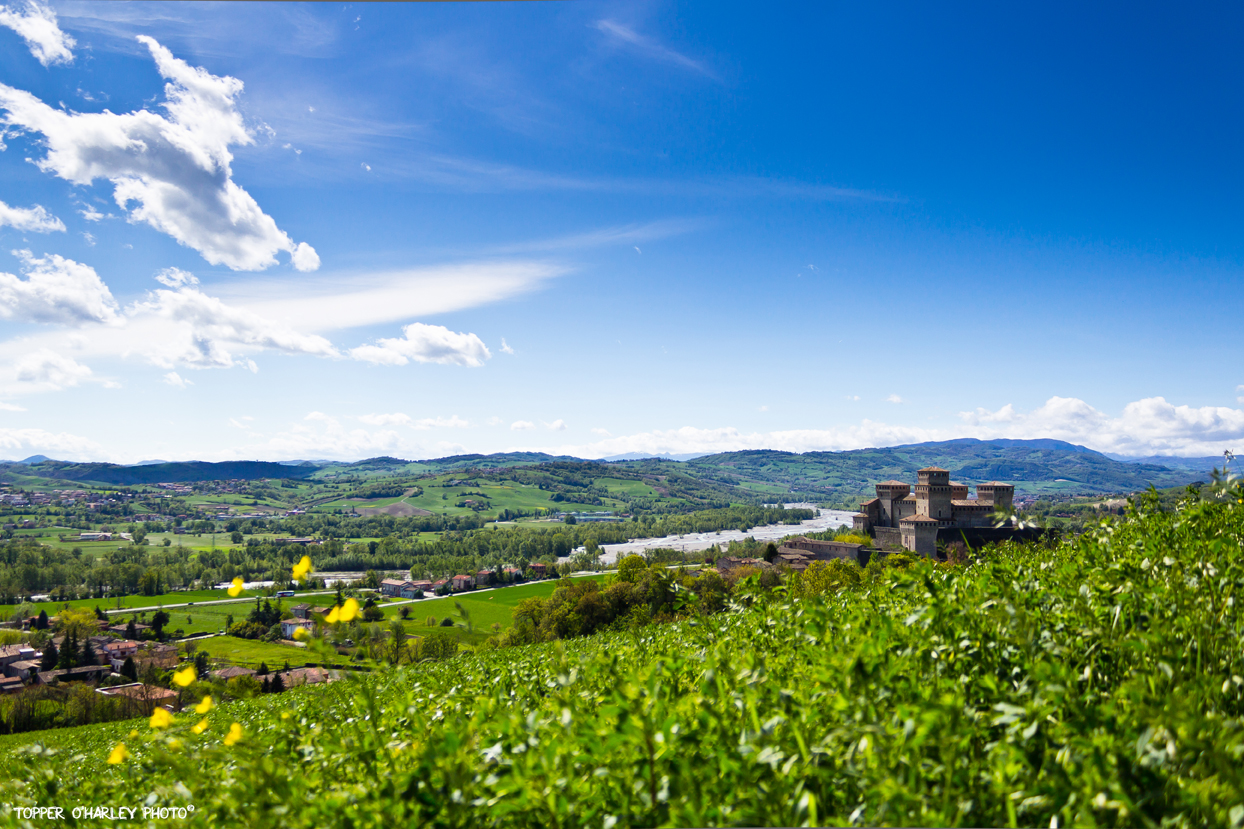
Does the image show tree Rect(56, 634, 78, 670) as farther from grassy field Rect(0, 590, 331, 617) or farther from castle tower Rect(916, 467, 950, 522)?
castle tower Rect(916, 467, 950, 522)

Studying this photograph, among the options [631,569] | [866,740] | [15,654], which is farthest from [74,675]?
[866,740]

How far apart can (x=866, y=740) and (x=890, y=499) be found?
79719 millimetres

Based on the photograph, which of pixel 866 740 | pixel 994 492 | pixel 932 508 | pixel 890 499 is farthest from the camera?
pixel 890 499

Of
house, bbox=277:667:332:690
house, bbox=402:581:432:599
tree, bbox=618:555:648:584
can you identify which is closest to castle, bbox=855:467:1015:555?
tree, bbox=618:555:648:584

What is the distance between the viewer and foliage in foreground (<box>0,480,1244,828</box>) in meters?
1.91

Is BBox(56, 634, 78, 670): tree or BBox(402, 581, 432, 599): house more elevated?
BBox(56, 634, 78, 670): tree

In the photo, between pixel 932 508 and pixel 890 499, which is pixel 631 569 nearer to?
pixel 932 508

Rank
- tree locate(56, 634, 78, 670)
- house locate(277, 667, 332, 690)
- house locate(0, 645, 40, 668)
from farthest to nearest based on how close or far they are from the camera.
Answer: house locate(0, 645, 40, 668) → tree locate(56, 634, 78, 670) → house locate(277, 667, 332, 690)

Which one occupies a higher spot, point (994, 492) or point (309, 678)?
point (994, 492)

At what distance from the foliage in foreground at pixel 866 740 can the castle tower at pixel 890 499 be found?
246 ft

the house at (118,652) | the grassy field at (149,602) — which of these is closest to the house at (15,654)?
the house at (118,652)

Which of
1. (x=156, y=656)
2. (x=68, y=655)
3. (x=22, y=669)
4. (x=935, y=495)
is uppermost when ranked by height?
(x=935, y=495)

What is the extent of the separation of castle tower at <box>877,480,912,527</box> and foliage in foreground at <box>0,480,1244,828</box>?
2957 inches

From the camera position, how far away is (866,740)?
2.01 m
